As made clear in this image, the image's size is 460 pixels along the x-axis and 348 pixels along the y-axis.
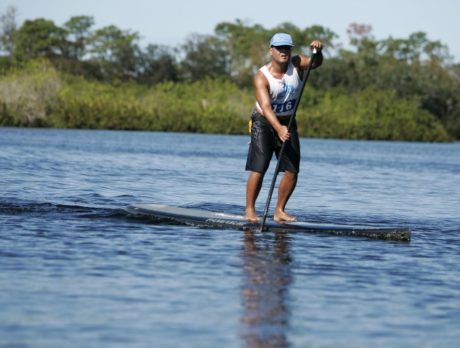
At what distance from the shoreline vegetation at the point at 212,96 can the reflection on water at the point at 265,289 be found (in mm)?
48281

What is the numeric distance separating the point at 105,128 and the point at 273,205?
4748 centimetres

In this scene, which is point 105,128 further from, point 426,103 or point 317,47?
point 317,47

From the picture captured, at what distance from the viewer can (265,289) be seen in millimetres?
8539

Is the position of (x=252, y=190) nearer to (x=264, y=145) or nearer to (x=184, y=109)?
(x=264, y=145)

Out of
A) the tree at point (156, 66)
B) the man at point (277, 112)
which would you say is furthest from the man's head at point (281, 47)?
the tree at point (156, 66)

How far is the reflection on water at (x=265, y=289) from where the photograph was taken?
699 cm

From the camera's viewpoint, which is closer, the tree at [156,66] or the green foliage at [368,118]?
the green foliage at [368,118]

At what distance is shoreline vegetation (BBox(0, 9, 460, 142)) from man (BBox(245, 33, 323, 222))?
47030mm

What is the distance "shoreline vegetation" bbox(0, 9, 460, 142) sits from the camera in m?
61.2

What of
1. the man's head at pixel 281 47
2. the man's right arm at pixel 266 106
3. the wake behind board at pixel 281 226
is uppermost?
the man's head at pixel 281 47

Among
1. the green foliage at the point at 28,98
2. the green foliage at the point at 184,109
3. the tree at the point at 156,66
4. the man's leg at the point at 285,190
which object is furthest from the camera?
the tree at the point at 156,66

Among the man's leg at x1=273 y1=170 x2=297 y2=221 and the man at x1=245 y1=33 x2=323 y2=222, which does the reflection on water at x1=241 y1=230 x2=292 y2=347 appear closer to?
the man's leg at x1=273 y1=170 x2=297 y2=221

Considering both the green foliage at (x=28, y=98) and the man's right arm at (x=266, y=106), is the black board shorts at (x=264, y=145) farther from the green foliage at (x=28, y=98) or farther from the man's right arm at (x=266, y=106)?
the green foliage at (x=28, y=98)

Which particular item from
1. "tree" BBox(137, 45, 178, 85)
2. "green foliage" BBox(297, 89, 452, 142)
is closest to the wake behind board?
"green foliage" BBox(297, 89, 452, 142)
